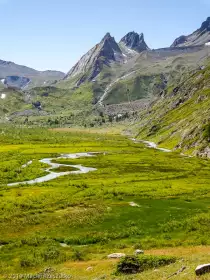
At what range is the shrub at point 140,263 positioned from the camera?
3897cm

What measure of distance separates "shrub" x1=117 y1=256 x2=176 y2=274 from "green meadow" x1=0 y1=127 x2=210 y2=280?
1.10m

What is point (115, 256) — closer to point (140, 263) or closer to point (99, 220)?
point (140, 263)

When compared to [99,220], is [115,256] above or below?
above

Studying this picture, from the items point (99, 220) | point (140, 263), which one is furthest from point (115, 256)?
point (99, 220)

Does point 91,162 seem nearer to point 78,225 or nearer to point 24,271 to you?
point 78,225

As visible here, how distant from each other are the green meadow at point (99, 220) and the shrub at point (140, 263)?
1101 millimetres

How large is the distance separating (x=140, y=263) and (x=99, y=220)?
2730 centimetres

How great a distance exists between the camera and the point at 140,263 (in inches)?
1560

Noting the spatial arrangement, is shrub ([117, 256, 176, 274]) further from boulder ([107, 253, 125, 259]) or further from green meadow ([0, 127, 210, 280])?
boulder ([107, 253, 125, 259])

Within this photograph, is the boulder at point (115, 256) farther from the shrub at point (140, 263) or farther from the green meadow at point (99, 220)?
the shrub at point (140, 263)

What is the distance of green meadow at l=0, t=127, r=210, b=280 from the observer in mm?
46344

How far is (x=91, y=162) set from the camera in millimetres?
158875

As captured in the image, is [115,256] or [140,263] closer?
[140,263]

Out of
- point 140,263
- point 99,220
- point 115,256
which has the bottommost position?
point 99,220
